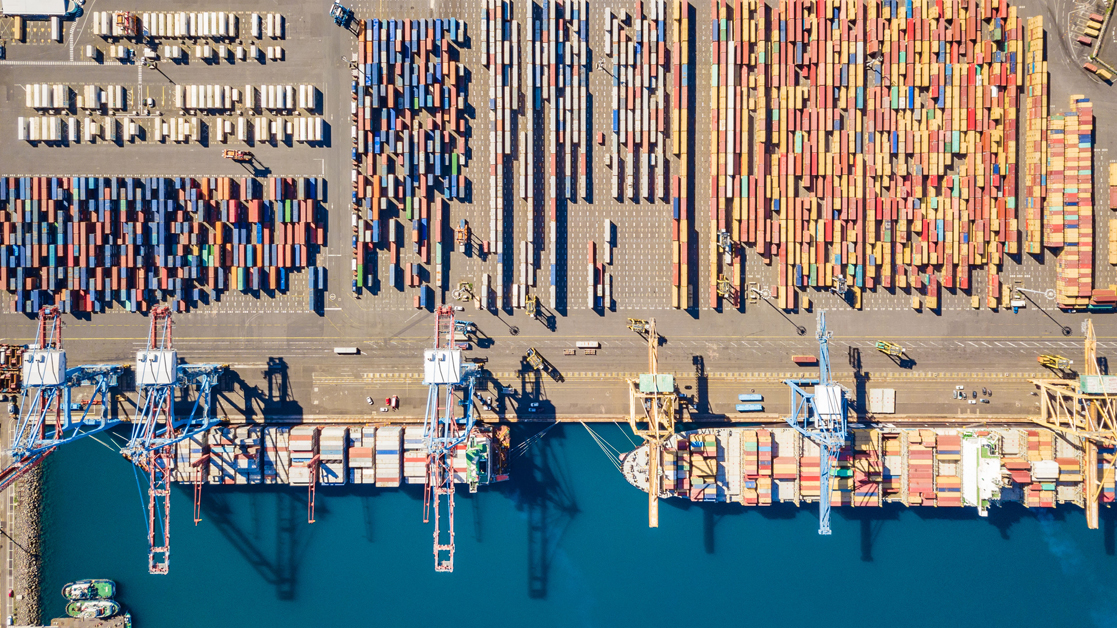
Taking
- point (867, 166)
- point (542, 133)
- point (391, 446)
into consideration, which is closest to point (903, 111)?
point (867, 166)

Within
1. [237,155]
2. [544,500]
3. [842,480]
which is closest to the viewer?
[237,155]

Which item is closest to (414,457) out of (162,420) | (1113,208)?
(162,420)

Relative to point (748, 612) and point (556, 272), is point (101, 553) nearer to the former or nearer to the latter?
point (556, 272)

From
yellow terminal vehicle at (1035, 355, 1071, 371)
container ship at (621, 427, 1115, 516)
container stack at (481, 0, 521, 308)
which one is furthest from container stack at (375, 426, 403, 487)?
yellow terminal vehicle at (1035, 355, 1071, 371)

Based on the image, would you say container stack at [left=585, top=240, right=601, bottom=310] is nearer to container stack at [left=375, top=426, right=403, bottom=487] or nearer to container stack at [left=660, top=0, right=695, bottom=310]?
container stack at [left=660, top=0, right=695, bottom=310]

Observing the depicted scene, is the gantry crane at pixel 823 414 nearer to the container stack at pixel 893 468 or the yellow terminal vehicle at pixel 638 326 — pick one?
the container stack at pixel 893 468

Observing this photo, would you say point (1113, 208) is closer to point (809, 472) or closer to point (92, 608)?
point (809, 472)
